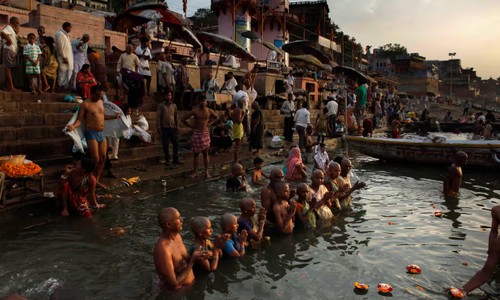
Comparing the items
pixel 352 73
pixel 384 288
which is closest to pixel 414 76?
pixel 352 73

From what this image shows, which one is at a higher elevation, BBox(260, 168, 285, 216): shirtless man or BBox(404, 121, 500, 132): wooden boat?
BBox(404, 121, 500, 132): wooden boat

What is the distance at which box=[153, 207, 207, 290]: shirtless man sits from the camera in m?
3.99

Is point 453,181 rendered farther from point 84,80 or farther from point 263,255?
point 84,80

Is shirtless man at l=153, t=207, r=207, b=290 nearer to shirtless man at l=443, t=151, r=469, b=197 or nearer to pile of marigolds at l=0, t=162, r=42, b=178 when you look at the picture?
pile of marigolds at l=0, t=162, r=42, b=178

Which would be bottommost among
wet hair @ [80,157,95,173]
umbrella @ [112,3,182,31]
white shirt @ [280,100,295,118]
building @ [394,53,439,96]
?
wet hair @ [80,157,95,173]

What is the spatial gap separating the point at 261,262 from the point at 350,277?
1113 millimetres

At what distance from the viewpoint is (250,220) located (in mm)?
5520

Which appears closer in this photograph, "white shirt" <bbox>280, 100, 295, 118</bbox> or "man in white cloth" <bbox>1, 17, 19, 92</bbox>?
"man in white cloth" <bbox>1, 17, 19, 92</bbox>

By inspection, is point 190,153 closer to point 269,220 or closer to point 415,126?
point 269,220

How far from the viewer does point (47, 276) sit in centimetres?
455

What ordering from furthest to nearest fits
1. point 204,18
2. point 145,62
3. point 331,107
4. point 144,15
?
point 204,18 → point 331,107 → point 144,15 → point 145,62

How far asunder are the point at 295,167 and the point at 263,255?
4.51 metres

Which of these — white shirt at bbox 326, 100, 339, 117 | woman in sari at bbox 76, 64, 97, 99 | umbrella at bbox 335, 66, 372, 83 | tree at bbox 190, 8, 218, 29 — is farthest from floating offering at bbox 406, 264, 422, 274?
tree at bbox 190, 8, 218, 29

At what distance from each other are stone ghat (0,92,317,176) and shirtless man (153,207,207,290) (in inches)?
185
